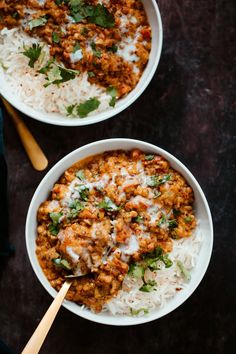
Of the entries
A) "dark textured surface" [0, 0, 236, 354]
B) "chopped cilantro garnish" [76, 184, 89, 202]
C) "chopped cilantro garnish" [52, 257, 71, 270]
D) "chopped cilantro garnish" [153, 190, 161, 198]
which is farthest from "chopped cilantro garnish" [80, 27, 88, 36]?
"chopped cilantro garnish" [52, 257, 71, 270]

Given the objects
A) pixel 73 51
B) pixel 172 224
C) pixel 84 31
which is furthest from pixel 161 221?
pixel 84 31

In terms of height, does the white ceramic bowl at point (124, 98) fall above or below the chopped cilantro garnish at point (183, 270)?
above

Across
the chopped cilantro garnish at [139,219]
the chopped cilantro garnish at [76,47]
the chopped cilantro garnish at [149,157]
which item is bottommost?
the chopped cilantro garnish at [139,219]

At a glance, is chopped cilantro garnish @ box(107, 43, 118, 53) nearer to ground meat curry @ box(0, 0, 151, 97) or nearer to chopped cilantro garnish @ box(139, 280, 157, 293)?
ground meat curry @ box(0, 0, 151, 97)

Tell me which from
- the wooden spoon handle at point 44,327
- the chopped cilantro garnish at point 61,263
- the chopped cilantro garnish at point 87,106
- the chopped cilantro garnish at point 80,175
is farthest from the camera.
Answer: the chopped cilantro garnish at point 87,106

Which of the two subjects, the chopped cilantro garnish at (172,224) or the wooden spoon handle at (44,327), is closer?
the wooden spoon handle at (44,327)

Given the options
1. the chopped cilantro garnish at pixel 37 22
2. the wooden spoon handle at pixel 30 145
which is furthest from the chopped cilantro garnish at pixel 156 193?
the chopped cilantro garnish at pixel 37 22

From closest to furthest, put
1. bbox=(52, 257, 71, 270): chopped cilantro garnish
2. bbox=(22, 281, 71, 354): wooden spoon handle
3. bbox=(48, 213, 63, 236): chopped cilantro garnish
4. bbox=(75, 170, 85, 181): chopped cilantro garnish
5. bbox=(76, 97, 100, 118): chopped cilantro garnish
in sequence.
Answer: bbox=(22, 281, 71, 354): wooden spoon handle
bbox=(52, 257, 71, 270): chopped cilantro garnish
bbox=(48, 213, 63, 236): chopped cilantro garnish
bbox=(75, 170, 85, 181): chopped cilantro garnish
bbox=(76, 97, 100, 118): chopped cilantro garnish

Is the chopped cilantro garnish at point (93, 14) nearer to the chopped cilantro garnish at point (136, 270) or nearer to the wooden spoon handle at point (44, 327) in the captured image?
the chopped cilantro garnish at point (136, 270)
